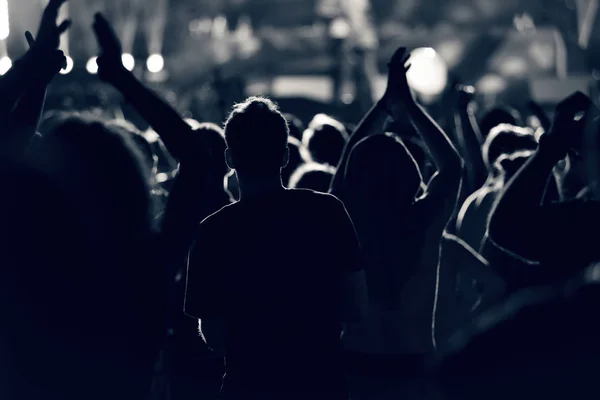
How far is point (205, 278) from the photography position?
2.76 meters

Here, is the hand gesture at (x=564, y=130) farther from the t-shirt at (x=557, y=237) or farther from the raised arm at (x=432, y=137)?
the raised arm at (x=432, y=137)

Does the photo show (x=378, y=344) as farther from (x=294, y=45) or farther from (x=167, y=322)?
(x=294, y=45)

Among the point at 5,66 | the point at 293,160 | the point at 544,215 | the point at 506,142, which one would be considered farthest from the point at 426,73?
the point at 544,215

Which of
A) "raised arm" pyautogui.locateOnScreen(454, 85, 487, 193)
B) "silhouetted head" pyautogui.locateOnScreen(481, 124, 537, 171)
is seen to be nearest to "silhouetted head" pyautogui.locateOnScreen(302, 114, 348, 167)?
"raised arm" pyautogui.locateOnScreen(454, 85, 487, 193)

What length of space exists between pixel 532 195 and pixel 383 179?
2.24 ft

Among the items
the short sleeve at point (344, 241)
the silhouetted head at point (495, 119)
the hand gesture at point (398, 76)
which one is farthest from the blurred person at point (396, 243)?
the silhouetted head at point (495, 119)

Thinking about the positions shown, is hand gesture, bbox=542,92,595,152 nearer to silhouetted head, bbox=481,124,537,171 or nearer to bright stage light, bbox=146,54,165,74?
silhouetted head, bbox=481,124,537,171

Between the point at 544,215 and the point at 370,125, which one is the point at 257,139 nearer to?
the point at 544,215

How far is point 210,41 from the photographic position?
37344 mm

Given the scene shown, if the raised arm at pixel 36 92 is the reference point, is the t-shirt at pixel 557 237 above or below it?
below

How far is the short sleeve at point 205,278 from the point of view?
2.75m

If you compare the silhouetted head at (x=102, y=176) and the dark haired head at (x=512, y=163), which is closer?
the silhouetted head at (x=102, y=176)

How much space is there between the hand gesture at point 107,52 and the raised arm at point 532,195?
151cm

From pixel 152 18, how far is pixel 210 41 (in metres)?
14.3
